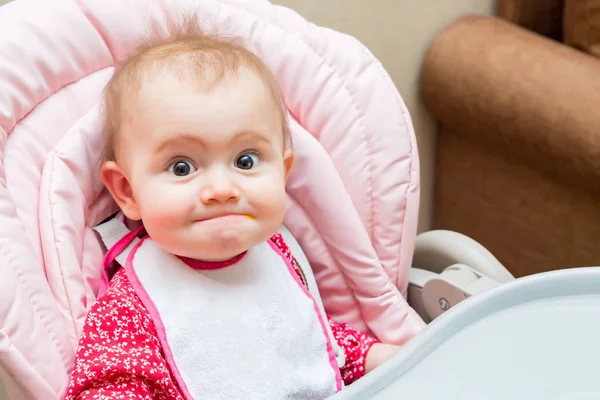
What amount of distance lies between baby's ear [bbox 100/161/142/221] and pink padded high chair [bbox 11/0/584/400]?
0.09 ft

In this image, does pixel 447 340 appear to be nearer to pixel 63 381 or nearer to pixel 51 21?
pixel 63 381

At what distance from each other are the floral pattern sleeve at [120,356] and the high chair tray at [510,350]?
18cm

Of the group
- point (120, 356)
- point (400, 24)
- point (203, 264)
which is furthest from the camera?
point (400, 24)

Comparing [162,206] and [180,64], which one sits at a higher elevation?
[180,64]

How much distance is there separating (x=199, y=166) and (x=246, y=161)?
5 centimetres

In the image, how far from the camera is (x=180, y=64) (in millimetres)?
718

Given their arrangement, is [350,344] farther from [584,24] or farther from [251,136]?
[584,24]

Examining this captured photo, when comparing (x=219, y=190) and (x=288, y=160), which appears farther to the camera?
(x=288, y=160)

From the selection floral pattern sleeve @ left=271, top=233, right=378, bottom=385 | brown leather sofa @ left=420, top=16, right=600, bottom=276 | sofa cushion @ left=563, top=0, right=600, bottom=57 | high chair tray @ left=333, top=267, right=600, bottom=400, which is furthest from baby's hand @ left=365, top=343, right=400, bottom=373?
sofa cushion @ left=563, top=0, right=600, bottom=57

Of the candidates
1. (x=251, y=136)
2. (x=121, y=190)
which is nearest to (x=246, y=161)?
(x=251, y=136)

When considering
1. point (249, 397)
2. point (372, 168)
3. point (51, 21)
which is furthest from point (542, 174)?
point (51, 21)

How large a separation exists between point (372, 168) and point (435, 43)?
453 mm

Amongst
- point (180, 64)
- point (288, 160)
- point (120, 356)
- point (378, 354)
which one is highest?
point (180, 64)

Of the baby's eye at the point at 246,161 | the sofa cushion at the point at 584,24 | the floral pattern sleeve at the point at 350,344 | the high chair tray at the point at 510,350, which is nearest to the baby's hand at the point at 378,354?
the floral pattern sleeve at the point at 350,344
